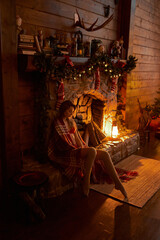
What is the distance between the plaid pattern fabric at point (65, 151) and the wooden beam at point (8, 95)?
18.8 inches

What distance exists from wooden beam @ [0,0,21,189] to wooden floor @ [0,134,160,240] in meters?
0.49

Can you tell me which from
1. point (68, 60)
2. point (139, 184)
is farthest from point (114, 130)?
point (68, 60)

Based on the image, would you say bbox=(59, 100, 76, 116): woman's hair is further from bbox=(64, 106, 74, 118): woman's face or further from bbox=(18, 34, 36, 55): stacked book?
bbox=(18, 34, 36, 55): stacked book

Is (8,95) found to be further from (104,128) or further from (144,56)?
(144,56)

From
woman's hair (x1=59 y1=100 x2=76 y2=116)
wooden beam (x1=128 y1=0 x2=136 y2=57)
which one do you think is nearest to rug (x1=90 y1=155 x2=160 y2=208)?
woman's hair (x1=59 y1=100 x2=76 y2=116)

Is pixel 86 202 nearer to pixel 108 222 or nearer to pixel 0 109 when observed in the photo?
pixel 108 222

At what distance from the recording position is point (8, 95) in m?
2.58

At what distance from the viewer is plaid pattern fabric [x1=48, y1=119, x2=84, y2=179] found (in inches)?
114

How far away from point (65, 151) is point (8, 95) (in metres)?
1.00

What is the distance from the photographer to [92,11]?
387cm

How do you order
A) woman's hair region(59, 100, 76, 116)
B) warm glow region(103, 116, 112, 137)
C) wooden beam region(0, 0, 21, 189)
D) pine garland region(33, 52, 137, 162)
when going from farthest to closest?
warm glow region(103, 116, 112, 137), woman's hair region(59, 100, 76, 116), pine garland region(33, 52, 137, 162), wooden beam region(0, 0, 21, 189)

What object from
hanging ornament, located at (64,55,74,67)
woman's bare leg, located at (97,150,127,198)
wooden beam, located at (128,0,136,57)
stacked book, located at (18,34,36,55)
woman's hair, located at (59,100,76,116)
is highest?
wooden beam, located at (128,0,136,57)

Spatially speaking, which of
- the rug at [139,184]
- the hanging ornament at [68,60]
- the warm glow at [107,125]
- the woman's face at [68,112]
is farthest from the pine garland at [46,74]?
the warm glow at [107,125]

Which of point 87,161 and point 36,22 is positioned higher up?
point 36,22
